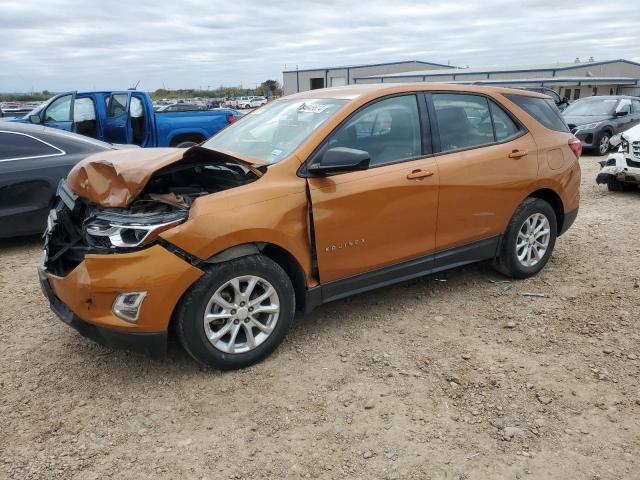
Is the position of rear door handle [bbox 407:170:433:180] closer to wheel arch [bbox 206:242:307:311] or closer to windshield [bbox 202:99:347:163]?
windshield [bbox 202:99:347:163]

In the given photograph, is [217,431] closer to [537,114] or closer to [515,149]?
[515,149]

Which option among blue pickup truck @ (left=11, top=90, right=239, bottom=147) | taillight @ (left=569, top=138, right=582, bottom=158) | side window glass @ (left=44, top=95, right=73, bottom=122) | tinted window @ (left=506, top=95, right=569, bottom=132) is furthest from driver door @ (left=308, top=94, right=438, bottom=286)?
side window glass @ (left=44, top=95, right=73, bottom=122)

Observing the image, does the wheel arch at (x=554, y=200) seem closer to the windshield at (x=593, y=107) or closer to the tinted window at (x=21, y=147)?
the tinted window at (x=21, y=147)

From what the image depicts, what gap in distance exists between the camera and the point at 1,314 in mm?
4402

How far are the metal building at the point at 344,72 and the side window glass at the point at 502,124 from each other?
169 ft

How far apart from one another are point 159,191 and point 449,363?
2243 millimetres

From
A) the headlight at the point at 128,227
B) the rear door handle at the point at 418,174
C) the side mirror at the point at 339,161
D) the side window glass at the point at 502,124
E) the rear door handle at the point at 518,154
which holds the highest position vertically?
the side window glass at the point at 502,124

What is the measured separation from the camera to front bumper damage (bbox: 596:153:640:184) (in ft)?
27.9

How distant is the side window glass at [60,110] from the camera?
10188mm

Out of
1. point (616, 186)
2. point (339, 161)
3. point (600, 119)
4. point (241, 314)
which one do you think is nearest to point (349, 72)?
point (600, 119)

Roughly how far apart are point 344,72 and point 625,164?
166ft

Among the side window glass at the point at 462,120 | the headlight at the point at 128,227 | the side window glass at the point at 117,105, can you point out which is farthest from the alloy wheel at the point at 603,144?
the headlight at the point at 128,227

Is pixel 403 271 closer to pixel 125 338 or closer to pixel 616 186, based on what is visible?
pixel 125 338

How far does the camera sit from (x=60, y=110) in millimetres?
10297
